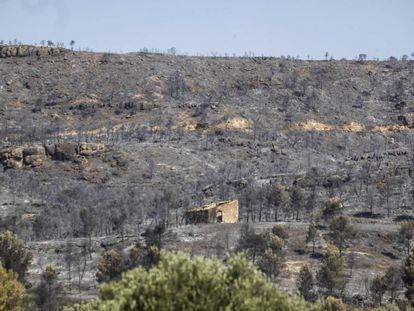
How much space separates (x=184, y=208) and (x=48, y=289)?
56049mm

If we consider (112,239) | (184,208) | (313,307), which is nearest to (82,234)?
(112,239)

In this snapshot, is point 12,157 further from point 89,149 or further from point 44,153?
point 89,149

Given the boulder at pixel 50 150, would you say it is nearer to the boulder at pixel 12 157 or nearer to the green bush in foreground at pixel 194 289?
the boulder at pixel 12 157

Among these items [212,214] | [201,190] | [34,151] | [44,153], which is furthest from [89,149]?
[212,214]

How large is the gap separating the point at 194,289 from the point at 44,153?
14463 centimetres

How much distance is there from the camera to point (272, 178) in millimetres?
140875

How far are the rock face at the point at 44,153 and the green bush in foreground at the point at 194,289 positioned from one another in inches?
5490

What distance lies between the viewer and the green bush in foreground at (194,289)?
67.6ft

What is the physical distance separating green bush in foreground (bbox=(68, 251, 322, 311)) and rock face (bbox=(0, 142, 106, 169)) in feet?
457

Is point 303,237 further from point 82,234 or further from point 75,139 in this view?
point 75,139

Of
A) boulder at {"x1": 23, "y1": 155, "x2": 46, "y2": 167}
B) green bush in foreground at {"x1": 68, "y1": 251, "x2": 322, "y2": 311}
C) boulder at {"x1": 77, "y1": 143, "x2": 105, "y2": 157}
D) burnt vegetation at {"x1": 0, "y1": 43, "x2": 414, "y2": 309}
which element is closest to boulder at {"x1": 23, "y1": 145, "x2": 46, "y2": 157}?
burnt vegetation at {"x1": 0, "y1": 43, "x2": 414, "y2": 309}

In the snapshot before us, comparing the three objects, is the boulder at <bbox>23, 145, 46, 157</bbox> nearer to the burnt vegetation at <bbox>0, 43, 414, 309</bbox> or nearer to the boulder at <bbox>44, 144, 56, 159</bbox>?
the burnt vegetation at <bbox>0, 43, 414, 309</bbox>

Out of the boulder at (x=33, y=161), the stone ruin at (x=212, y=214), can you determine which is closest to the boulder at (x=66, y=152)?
the boulder at (x=33, y=161)

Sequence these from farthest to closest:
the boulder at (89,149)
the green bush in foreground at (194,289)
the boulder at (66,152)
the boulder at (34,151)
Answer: the boulder at (89,149), the boulder at (66,152), the boulder at (34,151), the green bush in foreground at (194,289)
